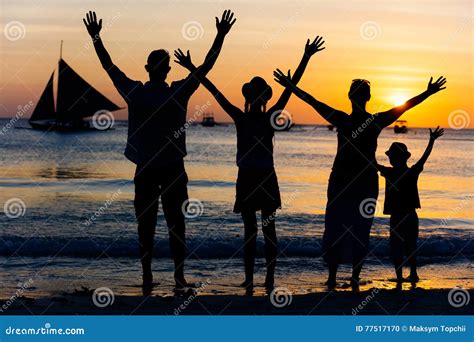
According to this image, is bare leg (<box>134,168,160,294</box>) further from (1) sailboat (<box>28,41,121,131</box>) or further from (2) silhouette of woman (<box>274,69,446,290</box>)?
(1) sailboat (<box>28,41,121,131</box>)

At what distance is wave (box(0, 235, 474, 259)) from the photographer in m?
9.36

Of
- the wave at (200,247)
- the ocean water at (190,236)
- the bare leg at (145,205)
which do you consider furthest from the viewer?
the wave at (200,247)

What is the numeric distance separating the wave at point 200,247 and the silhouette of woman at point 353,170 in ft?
11.3

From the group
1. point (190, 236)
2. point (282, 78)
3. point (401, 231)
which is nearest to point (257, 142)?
point (282, 78)

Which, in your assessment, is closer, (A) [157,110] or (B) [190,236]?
(A) [157,110]

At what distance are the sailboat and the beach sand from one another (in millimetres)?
43593

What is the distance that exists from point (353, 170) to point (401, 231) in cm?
137

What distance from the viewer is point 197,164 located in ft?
105

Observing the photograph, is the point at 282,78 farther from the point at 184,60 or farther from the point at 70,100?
the point at 70,100

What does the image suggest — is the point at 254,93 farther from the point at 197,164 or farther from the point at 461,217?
the point at 197,164

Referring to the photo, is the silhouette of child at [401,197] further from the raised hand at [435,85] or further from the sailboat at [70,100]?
the sailboat at [70,100]

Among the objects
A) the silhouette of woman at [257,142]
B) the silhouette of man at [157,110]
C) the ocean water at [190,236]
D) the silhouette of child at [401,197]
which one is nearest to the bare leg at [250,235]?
the silhouette of woman at [257,142]

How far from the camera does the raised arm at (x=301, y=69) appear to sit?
5750 millimetres

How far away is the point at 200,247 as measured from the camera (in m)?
10.2
